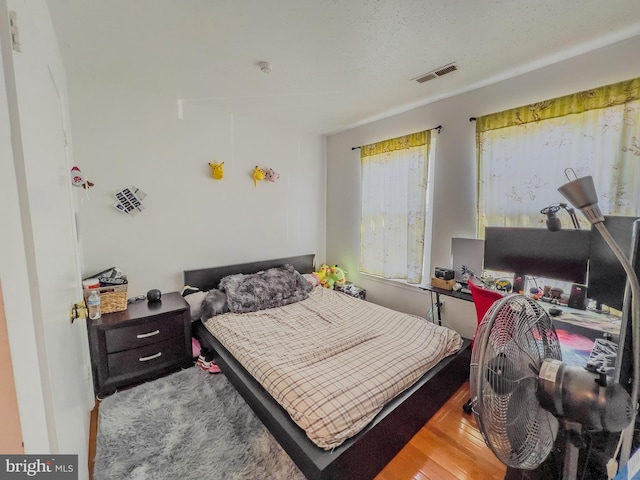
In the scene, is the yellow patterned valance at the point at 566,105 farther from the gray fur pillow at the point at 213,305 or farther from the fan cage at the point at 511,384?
the gray fur pillow at the point at 213,305

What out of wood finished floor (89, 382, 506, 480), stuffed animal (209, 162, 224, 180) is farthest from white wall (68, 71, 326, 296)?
wood finished floor (89, 382, 506, 480)

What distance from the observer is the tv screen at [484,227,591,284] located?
1784 mm

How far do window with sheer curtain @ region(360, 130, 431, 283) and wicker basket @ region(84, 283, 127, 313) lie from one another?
8.51ft

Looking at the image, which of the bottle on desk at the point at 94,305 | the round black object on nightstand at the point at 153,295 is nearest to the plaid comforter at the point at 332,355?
the round black object on nightstand at the point at 153,295

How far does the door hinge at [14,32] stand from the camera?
0.60 metres

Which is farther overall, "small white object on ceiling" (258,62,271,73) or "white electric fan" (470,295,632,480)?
"small white object on ceiling" (258,62,271,73)

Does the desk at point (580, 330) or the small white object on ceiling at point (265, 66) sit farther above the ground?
the small white object on ceiling at point (265, 66)

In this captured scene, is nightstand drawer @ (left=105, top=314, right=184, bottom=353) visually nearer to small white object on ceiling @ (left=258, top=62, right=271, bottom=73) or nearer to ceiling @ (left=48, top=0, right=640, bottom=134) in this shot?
ceiling @ (left=48, top=0, right=640, bottom=134)

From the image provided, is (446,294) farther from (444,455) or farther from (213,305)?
(213,305)

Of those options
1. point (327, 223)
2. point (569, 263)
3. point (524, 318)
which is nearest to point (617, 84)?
point (569, 263)

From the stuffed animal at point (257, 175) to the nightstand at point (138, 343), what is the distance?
5.11 feet

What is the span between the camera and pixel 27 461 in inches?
22.4

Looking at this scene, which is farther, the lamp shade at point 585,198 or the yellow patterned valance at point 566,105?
the yellow patterned valance at point 566,105

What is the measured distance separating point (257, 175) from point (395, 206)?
5.52ft
